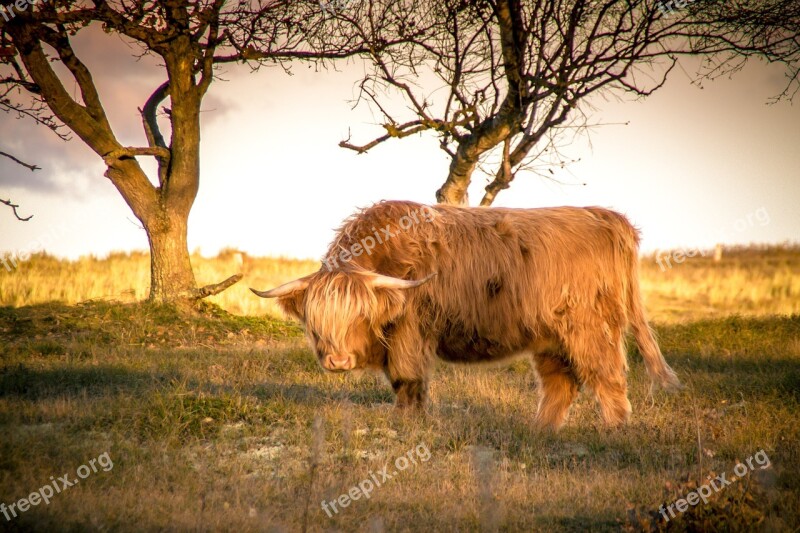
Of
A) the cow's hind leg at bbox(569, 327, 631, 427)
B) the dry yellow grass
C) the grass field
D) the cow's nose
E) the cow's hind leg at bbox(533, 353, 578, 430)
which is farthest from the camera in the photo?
the dry yellow grass

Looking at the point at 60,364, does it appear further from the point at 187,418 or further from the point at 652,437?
the point at 652,437

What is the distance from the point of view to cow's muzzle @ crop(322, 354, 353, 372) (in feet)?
19.3

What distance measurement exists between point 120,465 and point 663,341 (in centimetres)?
914

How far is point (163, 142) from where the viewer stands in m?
13.8

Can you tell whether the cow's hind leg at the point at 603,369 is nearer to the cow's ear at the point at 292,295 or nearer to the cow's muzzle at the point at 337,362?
the cow's muzzle at the point at 337,362

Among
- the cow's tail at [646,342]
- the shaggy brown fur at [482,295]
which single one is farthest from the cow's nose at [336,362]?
the cow's tail at [646,342]

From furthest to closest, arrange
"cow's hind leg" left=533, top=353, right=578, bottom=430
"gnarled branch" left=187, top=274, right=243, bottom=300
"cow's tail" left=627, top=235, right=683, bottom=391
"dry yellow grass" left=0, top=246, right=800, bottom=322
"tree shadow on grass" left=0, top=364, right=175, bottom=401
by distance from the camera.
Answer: "dry yellow grass" left=0, top=246, right=800, bottom=322
"gnarled branch" left=187, top=274, right=243, bottom=300
"tree shadow on grass" left=0, top=364, right=175, bottom=401
"cow's tail" left=627, top=235, right=683, bottom=391
"cow's hind leg" left=533, top=353, right=578, bottom=430

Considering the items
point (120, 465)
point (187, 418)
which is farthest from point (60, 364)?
point (120, 465)

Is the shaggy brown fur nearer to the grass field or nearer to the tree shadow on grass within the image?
the grass field

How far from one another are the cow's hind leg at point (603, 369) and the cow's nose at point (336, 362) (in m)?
2.07

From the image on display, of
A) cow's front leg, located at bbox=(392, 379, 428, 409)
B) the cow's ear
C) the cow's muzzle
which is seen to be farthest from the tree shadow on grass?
cow's front leg, located at bbox=(392, 379, 428, 409)

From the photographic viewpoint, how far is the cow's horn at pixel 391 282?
5.97 metres

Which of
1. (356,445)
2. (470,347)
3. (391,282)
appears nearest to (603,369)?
(470,347)

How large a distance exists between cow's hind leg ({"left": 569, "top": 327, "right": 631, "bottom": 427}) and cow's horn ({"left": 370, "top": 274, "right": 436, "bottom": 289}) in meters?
1.59
